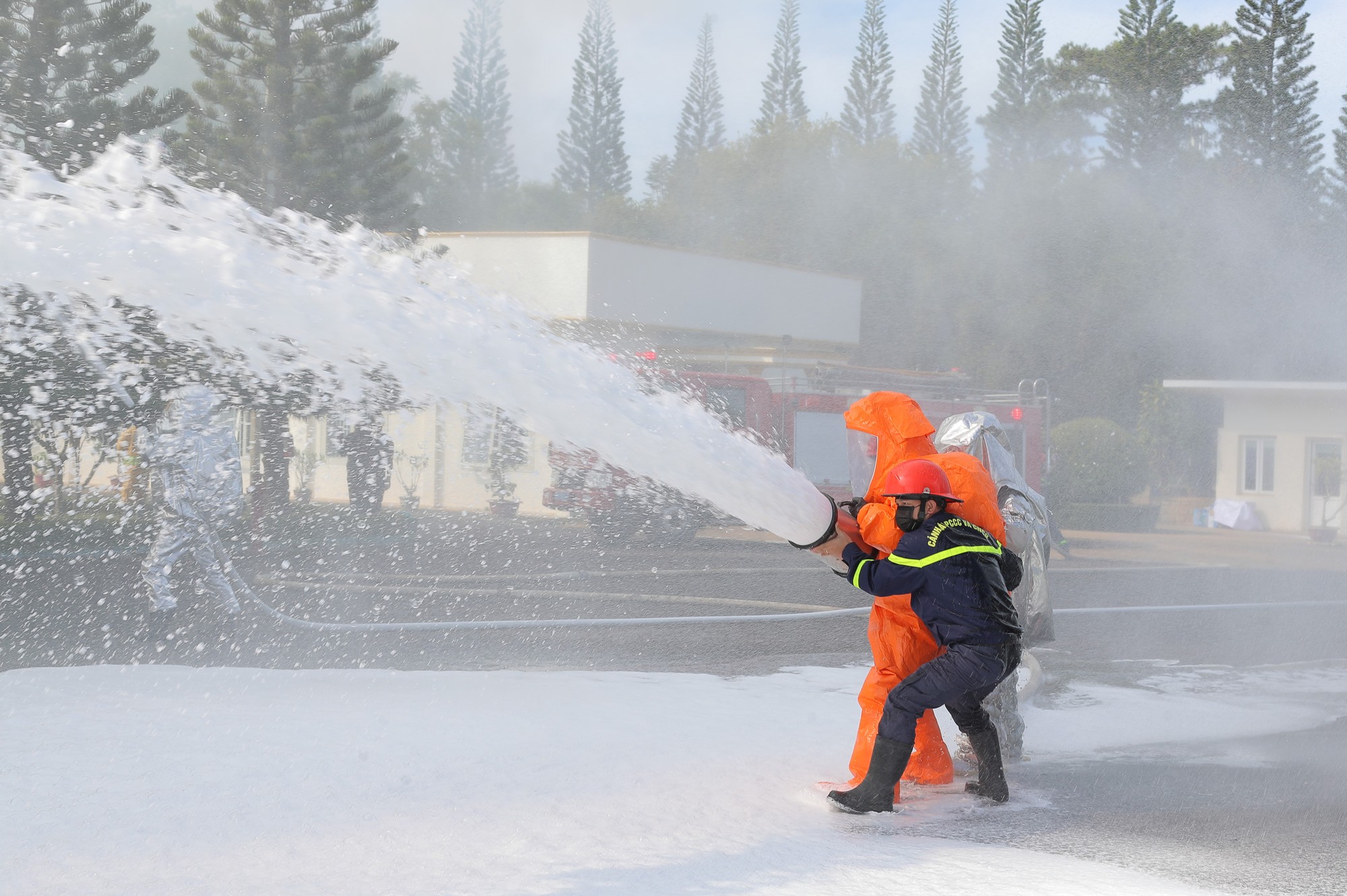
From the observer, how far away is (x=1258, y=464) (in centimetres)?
2364

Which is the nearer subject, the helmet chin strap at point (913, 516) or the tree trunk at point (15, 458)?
the helmet chin strap at point (913, 516)

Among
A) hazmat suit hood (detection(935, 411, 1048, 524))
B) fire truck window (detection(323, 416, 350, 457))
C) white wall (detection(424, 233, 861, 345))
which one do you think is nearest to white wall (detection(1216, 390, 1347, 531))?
white wall (detection(424, 233, 861, 345))

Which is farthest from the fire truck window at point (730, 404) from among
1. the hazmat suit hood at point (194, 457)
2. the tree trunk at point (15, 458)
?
the hazmat suit hood at point (194, 457)

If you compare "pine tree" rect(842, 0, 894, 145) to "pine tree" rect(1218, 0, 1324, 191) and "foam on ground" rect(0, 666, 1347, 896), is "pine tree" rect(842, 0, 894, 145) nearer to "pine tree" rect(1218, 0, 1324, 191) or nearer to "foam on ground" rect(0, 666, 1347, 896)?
"pine tree" rect(1218, 0, 1324, 191)

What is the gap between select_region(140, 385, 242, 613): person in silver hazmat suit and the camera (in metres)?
6.84

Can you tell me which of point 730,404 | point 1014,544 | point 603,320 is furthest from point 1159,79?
point 1014,544

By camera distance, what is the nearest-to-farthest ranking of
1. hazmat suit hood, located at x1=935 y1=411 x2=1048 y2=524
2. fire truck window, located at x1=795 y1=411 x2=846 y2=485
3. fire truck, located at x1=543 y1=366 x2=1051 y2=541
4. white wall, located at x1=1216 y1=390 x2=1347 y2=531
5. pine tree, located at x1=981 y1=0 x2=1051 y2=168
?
hazmat suit hood, located at x1=935 y1=411 x2=1048 y2=524
fire truck, located at x1=543 y1=366 x2=1051 y2=541
fire truck window, located at x1=795 y1=411 x2=846 y2=485
white wall, located at x1=1216 y1=390 x2=1347 y2=531
pine tree, located at x1=981 y1=0 x2=1051 y2=168

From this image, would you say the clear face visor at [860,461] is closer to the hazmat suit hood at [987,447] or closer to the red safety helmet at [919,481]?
the hazmat suit hood at [987,447]

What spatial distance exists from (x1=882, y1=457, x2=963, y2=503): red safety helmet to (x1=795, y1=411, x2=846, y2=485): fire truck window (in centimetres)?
1363

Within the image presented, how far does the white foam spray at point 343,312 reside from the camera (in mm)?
4066

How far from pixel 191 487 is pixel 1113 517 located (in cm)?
1952

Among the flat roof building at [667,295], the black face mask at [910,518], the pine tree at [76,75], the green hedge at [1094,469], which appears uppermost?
the pine tree at [76,75]

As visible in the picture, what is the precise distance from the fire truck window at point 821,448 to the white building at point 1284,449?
10.0 meters

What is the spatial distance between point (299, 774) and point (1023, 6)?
43.3 m
